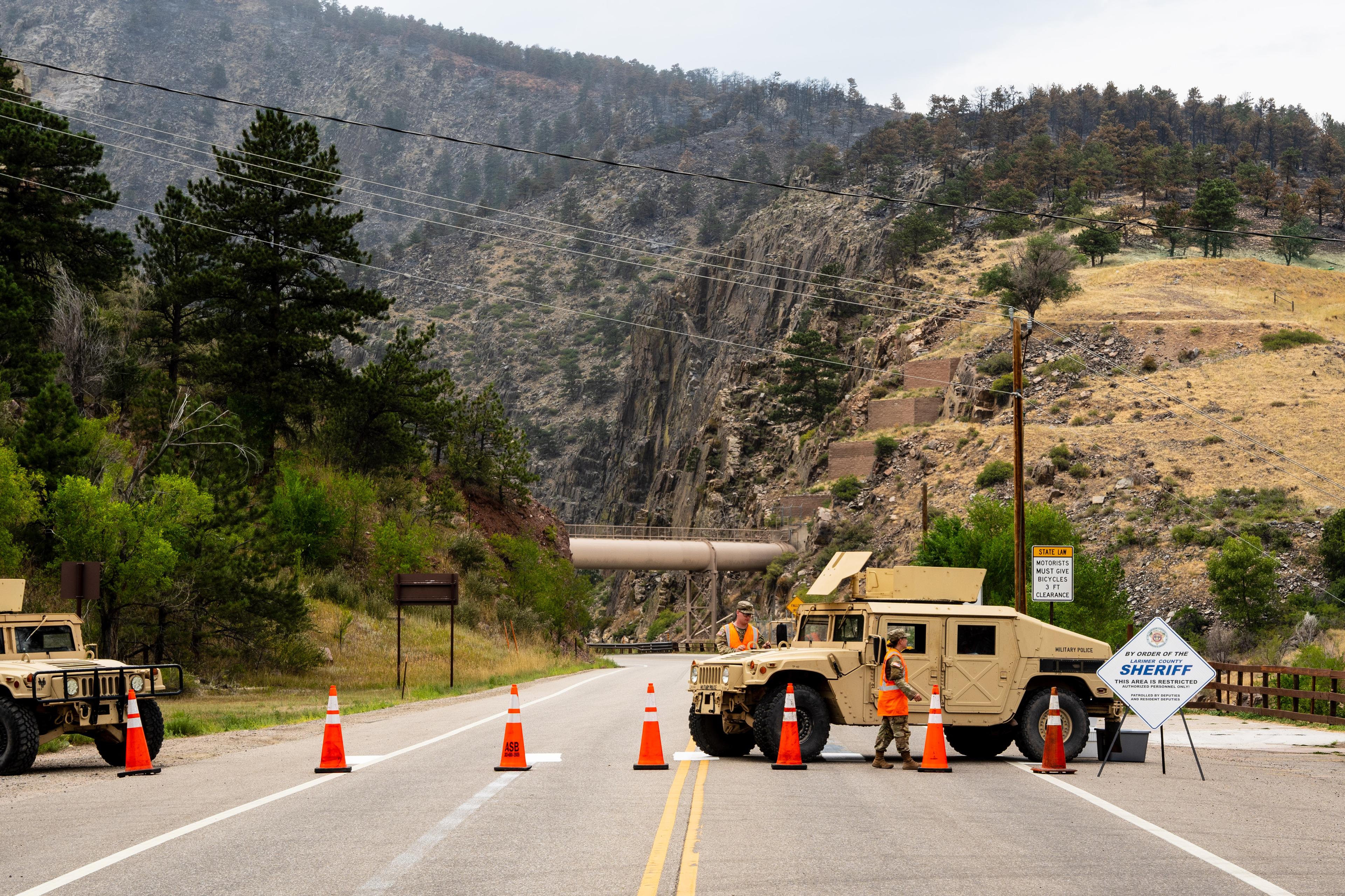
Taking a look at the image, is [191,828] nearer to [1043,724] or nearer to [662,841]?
[662,841]

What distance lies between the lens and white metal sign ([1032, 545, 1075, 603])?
26391mm

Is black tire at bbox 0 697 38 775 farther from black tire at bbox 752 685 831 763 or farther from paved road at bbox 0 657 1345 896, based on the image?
black tire at bbox 752 685 831 763

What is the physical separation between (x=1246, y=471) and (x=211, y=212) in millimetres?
53630

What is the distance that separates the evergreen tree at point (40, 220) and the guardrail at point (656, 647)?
47896mm

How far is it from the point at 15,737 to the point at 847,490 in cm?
7357

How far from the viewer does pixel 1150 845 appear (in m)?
10.2

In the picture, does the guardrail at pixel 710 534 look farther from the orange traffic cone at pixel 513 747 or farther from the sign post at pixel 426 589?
the orange traffic cone at pixel 513 747

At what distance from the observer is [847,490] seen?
8581 centimetres

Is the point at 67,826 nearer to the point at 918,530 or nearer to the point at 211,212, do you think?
the point at 211,212

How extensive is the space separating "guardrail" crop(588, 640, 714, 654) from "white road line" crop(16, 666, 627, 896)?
2642 inches

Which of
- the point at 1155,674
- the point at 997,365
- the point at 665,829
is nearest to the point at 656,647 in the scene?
the point at 997,365

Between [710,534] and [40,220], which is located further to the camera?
[710,534]

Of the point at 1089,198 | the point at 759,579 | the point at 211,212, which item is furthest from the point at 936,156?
the point at 211,212

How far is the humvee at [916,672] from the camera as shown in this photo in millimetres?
16219
